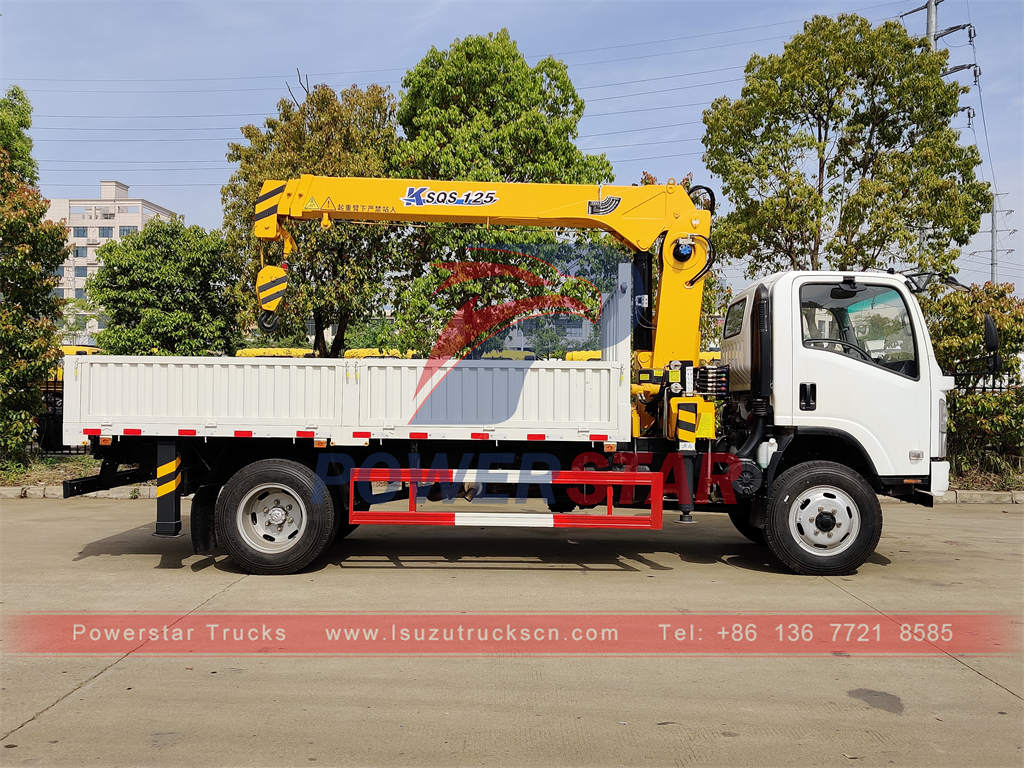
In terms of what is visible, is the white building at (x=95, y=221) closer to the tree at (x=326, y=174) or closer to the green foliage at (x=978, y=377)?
the tree at (x=326, y=174)

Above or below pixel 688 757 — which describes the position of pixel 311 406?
above

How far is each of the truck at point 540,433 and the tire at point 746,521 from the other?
0.65m

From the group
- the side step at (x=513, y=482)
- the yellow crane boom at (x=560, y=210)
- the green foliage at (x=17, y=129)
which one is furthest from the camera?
the green foliage at (x=17, y=129)

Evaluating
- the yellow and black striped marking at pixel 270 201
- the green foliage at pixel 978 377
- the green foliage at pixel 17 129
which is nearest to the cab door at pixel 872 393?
the yellow and black striped marking at pixel 270 201

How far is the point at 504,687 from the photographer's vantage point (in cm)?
463

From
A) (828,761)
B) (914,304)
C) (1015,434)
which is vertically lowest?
(828,761)

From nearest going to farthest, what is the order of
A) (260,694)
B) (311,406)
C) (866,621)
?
1. (260,694)
2. (866,621)
3. (311,406)

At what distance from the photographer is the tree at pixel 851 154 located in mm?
14227

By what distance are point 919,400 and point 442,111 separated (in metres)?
11.7

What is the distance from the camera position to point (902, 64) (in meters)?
14.5

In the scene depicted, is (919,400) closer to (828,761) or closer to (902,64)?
(828,761)

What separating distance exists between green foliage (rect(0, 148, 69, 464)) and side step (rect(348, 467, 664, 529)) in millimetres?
8440

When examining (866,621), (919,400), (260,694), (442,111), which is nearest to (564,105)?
(442,111)

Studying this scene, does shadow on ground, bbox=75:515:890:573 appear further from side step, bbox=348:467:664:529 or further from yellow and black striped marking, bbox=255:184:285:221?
yellow and black striped marking, bbox=255:184:285:221
